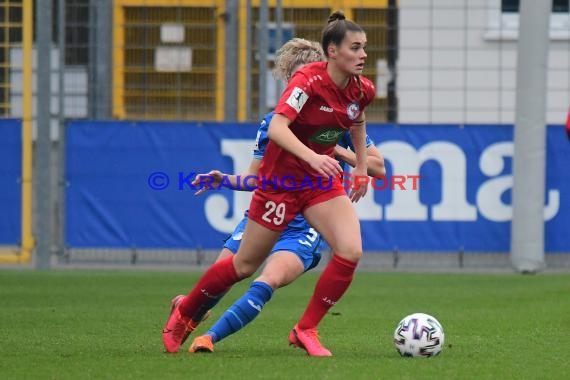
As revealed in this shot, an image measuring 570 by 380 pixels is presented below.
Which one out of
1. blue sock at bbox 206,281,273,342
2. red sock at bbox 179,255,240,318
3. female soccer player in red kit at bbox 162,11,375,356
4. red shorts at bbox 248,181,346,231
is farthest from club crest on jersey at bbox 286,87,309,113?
blue sock at bbox 206,281,273,342

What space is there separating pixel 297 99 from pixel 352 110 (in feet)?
1.18

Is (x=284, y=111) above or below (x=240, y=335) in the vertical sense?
above

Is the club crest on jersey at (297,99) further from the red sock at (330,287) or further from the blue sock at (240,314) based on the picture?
the blue sock at (240,314)

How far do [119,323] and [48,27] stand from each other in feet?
22.3

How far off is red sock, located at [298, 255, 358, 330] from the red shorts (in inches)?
12.8

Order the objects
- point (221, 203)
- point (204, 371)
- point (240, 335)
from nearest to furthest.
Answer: point (204, 371)
point (240, 335)
point (221, 203)

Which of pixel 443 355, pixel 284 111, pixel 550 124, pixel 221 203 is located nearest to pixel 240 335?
pixel 443 355

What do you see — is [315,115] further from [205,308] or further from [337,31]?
[205,308]

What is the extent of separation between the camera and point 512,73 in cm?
1628

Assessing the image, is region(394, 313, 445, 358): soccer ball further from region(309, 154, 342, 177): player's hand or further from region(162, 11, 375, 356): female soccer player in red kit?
region(309, 154, 342, 177): player's hand

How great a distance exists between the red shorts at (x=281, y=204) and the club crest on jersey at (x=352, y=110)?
42 centimetres

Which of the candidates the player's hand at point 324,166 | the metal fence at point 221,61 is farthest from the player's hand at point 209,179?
the metal fence at point 221,61

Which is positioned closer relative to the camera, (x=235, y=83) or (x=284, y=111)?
(x=284, y=111)

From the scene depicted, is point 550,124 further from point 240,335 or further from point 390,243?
point 240,335
